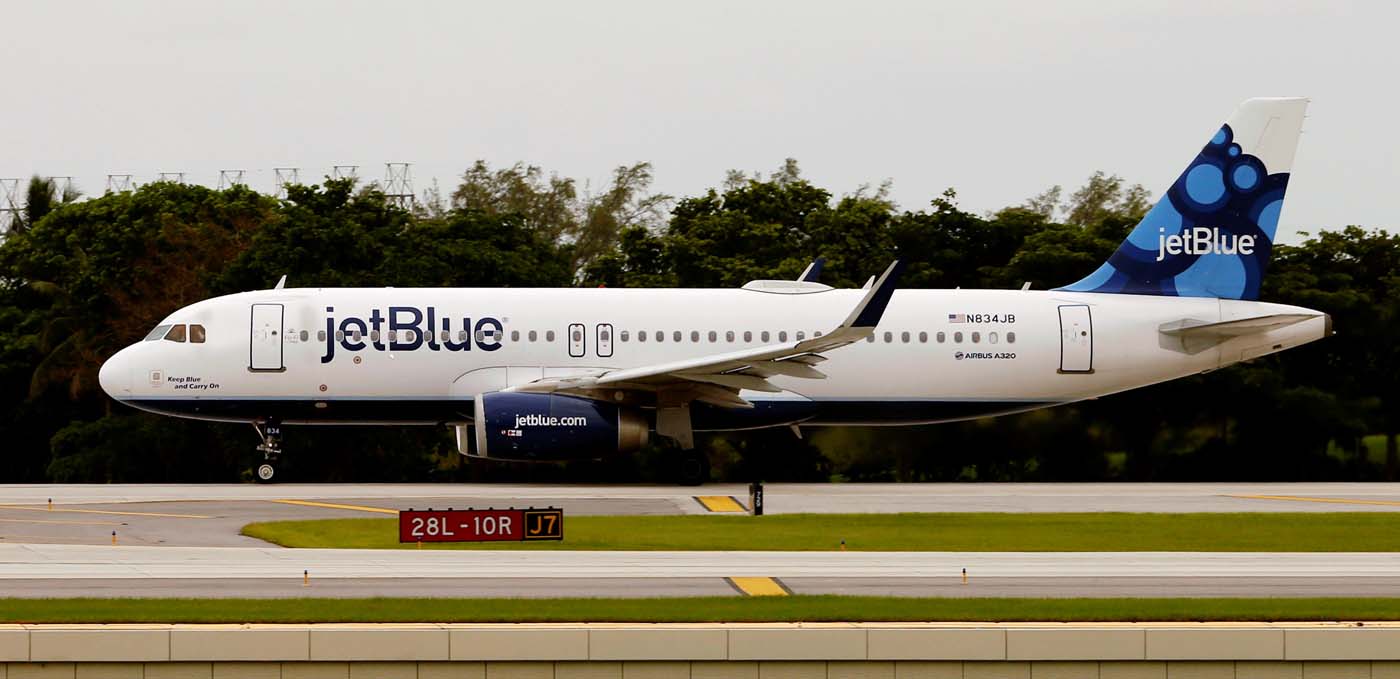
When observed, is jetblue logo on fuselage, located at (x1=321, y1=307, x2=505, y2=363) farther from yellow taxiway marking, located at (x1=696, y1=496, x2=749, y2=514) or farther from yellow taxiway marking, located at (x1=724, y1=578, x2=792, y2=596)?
yellow taxiway marking, located at (x1=724, y1=578, x2=792, y2=596)

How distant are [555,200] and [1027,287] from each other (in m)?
49.0

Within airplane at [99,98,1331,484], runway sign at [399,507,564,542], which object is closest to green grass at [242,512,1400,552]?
runway sign at [399,507,564,542]

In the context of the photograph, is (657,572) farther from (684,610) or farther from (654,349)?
(654,349)

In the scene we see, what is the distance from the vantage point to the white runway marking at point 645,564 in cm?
1795

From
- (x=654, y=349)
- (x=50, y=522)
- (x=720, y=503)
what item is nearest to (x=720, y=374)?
(x=654, y=349)

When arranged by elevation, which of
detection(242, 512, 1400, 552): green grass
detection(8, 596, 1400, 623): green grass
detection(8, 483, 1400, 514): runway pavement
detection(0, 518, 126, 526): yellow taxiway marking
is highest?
detection(8, 596, 1400, 623): green grass

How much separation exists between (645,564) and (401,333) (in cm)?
1430

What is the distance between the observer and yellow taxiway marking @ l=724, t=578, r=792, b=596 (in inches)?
636

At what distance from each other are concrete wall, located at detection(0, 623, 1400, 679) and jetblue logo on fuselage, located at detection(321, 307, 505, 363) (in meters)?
20.4

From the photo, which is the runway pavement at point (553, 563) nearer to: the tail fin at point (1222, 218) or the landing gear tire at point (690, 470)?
the landing gear tire at point (690, 470)

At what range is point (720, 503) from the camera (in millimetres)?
28406

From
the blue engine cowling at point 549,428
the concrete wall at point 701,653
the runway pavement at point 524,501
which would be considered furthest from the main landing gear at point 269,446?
the concrete wall at point 701,653

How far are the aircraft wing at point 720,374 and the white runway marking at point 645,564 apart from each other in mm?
8935

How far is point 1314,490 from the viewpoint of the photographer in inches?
1315
